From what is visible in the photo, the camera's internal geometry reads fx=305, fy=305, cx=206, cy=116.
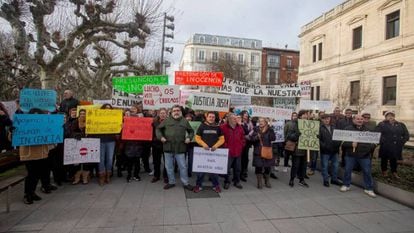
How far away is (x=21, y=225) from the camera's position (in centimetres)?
480

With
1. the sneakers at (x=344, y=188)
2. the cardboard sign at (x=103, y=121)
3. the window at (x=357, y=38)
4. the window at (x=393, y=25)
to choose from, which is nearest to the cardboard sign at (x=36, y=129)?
the cardboard sign at (x=103, y=121)

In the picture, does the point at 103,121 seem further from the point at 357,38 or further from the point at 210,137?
the point at 357,38

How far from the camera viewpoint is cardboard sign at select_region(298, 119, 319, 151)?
748 cm

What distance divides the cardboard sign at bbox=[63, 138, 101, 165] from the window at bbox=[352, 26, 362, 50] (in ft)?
95.8

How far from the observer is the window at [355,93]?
92.6ft

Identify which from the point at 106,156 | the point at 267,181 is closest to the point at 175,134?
the point at 106,156

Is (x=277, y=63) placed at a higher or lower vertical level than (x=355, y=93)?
higher

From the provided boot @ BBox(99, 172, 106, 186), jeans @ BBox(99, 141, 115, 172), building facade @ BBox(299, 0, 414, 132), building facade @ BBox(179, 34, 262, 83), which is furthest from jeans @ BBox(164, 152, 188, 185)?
building facade @ BBox(179, 34, 262, 83)

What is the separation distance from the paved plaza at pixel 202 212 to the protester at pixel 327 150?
0.61 meters

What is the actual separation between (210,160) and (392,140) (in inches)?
196

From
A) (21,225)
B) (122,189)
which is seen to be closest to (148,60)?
(122,189)

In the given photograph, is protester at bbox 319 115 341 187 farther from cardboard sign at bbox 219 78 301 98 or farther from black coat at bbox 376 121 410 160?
cardboard sign at bbox 219 78 301 98

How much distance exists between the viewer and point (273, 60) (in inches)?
2655

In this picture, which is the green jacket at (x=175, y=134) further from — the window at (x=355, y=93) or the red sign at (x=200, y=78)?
the window at (x=355, y=93)
